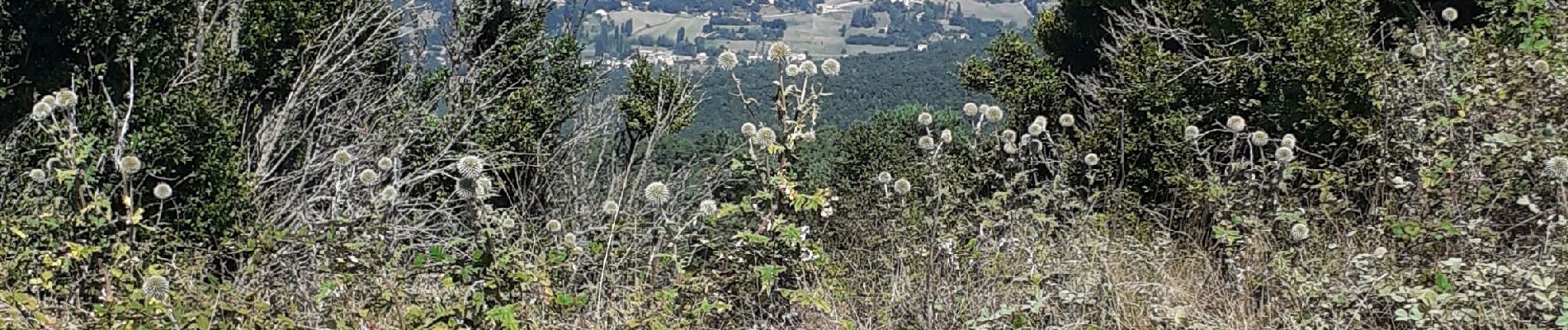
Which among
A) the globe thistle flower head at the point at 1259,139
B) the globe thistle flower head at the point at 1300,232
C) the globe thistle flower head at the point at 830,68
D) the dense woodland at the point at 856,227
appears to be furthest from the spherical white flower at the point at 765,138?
the globe thistle flower head at the point at 1259,139

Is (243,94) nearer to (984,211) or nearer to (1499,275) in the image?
(984,211)

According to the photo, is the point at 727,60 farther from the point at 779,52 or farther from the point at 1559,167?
the point at 1559,167

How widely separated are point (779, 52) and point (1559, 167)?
2.14 m

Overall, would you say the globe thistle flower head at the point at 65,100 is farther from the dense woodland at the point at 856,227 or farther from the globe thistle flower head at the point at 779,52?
the globe thistle flower head at the point at 779,52

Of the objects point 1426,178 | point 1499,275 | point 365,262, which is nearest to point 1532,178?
point 1426,178

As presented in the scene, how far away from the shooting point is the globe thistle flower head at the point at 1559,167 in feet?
9.50

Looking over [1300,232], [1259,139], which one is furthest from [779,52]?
[1259,139]

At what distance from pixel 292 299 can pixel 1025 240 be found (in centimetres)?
209

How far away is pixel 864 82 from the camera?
144 ft

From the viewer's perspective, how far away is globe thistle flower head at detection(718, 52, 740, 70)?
3752 mm

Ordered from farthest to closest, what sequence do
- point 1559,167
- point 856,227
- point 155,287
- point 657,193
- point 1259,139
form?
point 856,227 < point 1259,139 < point 657,193 < point 1559,167 < point 155,287

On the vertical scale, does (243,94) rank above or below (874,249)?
below

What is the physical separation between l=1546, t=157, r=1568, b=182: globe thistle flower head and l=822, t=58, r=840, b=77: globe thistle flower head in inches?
81.6

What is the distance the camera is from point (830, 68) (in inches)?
154
